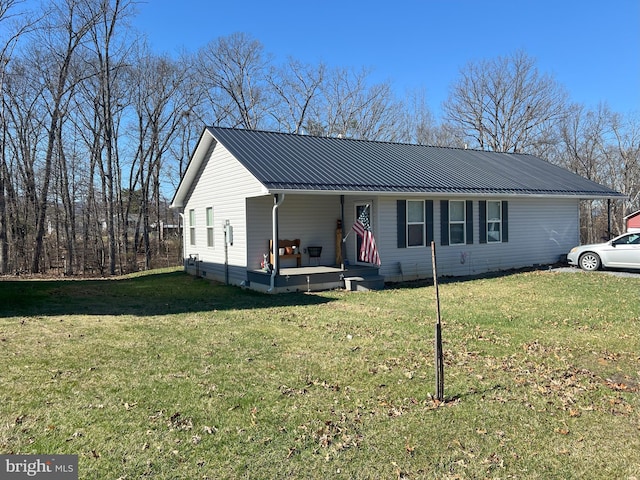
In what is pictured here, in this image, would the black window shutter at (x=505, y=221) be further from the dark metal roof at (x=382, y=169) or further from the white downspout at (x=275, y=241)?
the white downspout at (x=275, y=241)

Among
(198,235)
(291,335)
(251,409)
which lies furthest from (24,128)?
(251,409)

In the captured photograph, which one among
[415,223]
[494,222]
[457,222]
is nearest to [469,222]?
[457,222]

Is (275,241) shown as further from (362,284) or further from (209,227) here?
(209,227)

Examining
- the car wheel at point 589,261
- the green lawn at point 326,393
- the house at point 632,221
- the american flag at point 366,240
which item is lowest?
the green lawn at point 326,393

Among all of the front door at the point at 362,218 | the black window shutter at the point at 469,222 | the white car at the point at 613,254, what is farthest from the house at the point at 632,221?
the front door at the point at 362,218

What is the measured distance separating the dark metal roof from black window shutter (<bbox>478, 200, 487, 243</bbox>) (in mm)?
561

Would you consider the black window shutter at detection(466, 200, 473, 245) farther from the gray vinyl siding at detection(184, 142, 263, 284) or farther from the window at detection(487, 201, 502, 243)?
the gray vinyl siding at detection(184, 142, 263, 284)

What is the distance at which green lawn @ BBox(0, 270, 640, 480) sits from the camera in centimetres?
331

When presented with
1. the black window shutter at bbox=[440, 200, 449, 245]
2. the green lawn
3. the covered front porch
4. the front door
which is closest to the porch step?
the covered front porch

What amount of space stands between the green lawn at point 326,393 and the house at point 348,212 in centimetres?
372

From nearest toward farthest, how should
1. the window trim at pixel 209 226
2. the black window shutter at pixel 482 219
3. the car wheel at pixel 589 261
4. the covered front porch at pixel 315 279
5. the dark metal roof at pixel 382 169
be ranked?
the covered front porch at pixel 315 279, the dark metal roof at pixel 382 169, the car wheel at pixel 589 261, the window trim at pixel 209 226, the black window shutter at pixel 482 219

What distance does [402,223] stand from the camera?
13.3m

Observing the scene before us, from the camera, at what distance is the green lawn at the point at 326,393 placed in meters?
3.31

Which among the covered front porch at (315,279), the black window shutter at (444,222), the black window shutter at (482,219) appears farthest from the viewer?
the black window shutter at (482,219)
